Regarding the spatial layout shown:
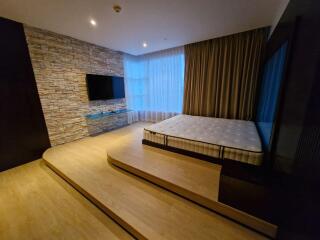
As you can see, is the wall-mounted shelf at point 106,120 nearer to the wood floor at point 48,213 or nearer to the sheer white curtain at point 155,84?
the sheer white curtain at point 155,84

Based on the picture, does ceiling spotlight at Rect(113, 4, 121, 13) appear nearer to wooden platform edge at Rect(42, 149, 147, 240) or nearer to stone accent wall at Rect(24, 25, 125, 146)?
stone accent wall at Rect(24, 25, 125, 146)

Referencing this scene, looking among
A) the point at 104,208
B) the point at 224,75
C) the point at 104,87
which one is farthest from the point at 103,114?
the point at 224,75

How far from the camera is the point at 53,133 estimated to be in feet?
10.3

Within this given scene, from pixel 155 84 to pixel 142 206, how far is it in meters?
4.02

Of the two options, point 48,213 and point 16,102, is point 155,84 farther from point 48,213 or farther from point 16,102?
point 48,213

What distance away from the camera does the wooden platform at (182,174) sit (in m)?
1.35

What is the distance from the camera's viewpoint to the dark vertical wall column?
7.91ft

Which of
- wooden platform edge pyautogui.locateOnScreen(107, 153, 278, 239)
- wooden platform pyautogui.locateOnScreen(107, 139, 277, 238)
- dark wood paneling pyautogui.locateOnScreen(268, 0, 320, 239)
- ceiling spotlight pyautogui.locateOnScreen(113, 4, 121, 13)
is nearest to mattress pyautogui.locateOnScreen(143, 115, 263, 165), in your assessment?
wooden platform pyautogui.locateOnScreen(107, 139, 277, 238)

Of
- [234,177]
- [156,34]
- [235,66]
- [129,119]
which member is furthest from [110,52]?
[234,177]

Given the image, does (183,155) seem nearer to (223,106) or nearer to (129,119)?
(223,106)

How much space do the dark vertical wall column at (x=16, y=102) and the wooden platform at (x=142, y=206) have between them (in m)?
0.70

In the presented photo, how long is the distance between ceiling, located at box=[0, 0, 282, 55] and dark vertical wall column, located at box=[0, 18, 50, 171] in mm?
409

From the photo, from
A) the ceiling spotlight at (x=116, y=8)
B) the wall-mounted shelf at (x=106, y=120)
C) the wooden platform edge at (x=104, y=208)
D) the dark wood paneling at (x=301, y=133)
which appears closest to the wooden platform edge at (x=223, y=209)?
the dark wood paneling at (x=301, y=133)

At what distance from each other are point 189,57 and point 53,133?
399 centimetres
